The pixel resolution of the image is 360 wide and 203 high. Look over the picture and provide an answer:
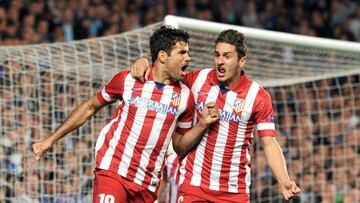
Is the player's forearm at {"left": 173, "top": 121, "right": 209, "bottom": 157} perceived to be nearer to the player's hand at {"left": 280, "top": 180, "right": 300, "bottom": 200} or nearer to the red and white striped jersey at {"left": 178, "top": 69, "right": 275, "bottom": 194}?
the red and white striped jersey at {"left": 178, "top": 69, "right": 275, "bottom": 194}

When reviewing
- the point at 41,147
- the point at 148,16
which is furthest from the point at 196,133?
the point at 148,16

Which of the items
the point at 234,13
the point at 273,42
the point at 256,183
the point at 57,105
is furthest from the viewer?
the point at 234,13

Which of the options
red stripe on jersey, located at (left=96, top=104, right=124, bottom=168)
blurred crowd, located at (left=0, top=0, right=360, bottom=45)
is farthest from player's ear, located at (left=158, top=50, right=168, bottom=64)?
blurred crowd, located at (left=0, top=0, right=360, bottom=45)

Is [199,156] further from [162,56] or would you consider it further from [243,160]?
[162,56]

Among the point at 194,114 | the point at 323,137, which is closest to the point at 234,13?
the point at 323,137

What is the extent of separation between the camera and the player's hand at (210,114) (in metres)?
6.20

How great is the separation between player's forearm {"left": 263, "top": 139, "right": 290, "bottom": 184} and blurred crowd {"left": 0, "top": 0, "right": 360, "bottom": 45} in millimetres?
5708

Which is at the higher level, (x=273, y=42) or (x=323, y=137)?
(x=273, y=42)

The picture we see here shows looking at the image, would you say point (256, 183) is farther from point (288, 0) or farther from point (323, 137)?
point (288, 0)

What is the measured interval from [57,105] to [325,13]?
7.10m

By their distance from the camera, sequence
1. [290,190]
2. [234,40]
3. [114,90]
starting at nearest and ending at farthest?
[290,190], [234,40], [114,90]

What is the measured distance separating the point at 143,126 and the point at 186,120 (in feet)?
1.00

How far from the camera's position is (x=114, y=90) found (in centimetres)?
653

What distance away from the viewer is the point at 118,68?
900cm
